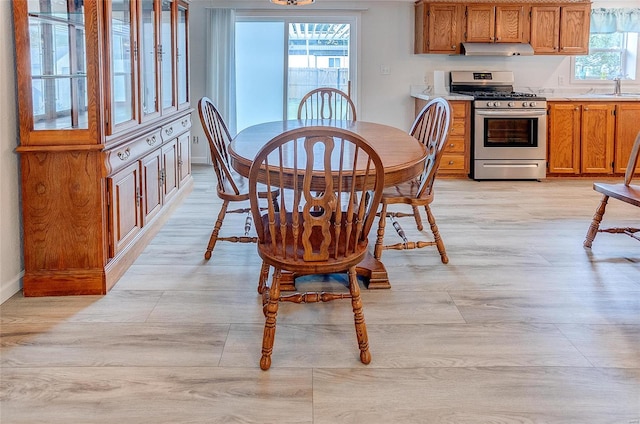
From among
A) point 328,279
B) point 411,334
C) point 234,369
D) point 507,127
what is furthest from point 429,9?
point 234,369

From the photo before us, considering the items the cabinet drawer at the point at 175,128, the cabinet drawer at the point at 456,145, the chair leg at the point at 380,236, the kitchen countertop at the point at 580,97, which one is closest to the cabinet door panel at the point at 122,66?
the cabinet drawer at the point at 175,128

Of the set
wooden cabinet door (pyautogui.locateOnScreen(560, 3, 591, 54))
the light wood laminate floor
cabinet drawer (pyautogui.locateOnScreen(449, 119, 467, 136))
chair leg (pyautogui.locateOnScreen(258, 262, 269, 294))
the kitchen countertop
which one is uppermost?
wooden cabinet door (pyautogui.locateOnScreen(560, 3, 591, 54))

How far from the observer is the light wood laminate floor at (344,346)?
197 centimetres

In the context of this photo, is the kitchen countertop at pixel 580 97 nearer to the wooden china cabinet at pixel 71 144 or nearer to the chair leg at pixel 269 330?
→ the wooden china cabinet at pixel 71 144

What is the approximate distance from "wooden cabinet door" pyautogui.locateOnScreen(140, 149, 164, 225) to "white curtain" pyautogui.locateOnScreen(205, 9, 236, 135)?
2.94 metres

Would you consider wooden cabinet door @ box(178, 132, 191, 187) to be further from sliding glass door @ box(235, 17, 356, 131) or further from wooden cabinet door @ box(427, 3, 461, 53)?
wooden cabinet door @ box(427, 3, 461, 53)

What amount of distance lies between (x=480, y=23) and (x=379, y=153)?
14.3ft

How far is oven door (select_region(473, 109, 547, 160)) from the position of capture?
626cm

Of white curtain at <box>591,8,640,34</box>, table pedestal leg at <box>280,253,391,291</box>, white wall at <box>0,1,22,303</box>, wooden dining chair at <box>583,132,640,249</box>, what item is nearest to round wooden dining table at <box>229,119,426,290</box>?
table pedestal leg at <box>280,253,391,291</box>

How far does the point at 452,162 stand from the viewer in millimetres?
6445

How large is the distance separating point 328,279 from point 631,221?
2.62 m

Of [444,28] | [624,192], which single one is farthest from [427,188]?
[444,28]

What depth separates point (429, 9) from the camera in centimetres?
653

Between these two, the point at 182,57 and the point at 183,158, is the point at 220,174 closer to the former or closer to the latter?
the point at 183,158
